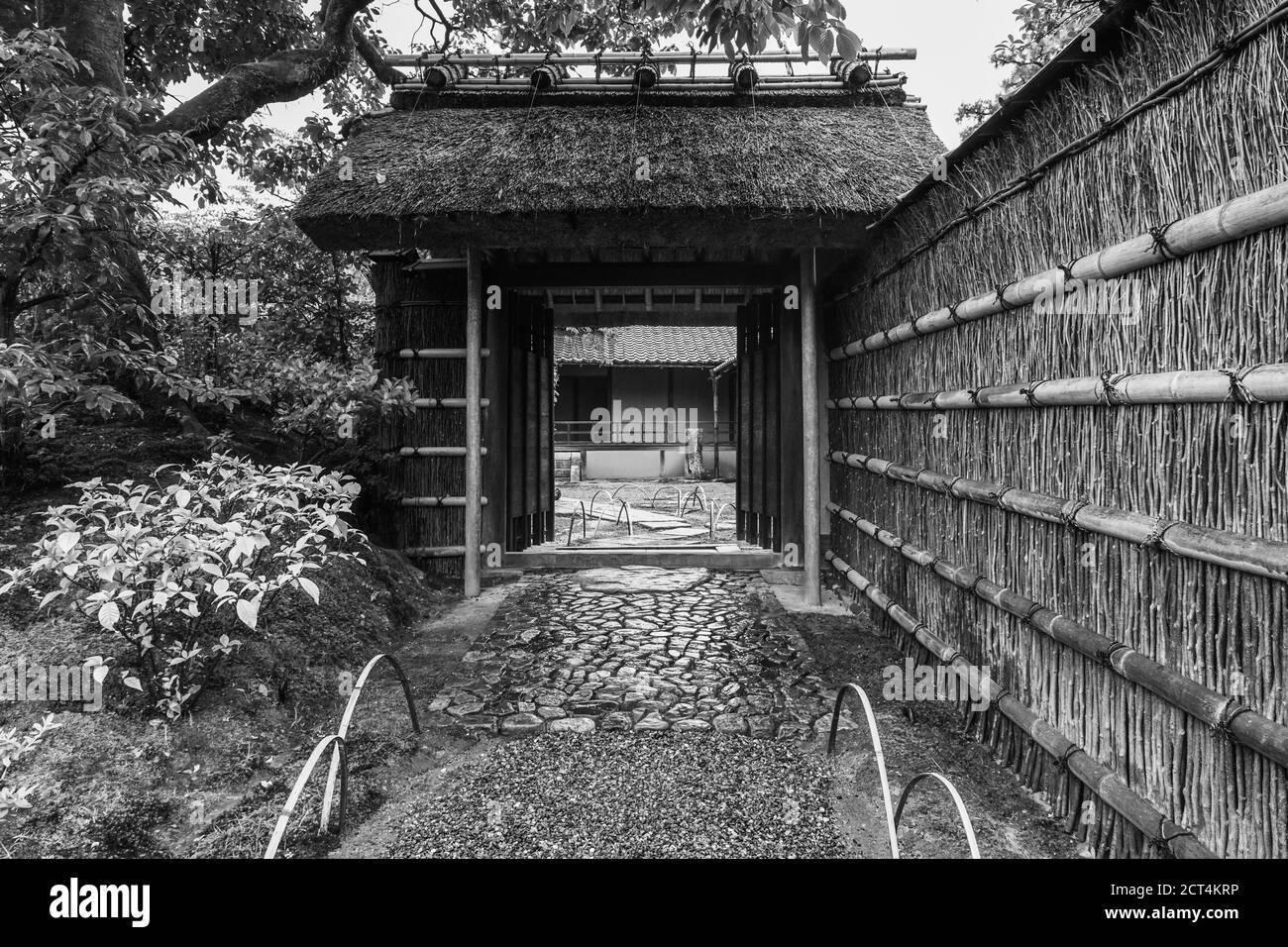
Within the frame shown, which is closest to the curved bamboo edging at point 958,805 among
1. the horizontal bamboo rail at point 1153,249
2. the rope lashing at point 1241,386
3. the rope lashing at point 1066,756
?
the rope lashing at point 1066,756

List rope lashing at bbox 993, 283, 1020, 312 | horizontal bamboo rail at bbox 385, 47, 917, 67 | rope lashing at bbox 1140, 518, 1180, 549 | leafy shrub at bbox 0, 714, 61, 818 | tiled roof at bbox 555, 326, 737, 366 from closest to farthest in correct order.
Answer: rope lashing at bbox 1140, 518, 1180, 549 < leafy shrub at bbox 0, 714, 61, 818 < rope lashing at bbox 993, 283, 1020, 312 < horizontal bamboo rail at bbox 385, 47, 917, 67 < tiled roof at bbox 555, 326, 737, 366

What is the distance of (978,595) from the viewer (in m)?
3.17

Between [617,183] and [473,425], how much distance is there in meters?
2.34

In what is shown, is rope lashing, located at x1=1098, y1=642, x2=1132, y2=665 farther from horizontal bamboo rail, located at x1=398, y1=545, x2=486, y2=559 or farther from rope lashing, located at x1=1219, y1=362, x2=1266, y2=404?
horizontal bamboo rail, located at x1=398, y1=545, x2=486, y2=559

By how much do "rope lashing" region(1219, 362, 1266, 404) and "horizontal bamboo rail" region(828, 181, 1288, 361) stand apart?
346 millimetres

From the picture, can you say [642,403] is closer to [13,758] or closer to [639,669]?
[639,669]

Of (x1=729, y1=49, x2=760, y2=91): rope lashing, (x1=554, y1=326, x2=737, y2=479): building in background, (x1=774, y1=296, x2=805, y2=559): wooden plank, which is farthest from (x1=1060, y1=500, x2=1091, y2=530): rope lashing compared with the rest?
(x1=554, y1=326, x2=737, y2=479): building in background

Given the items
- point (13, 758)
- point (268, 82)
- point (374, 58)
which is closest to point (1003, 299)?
point (13, 758)

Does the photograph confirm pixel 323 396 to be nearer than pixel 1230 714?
No

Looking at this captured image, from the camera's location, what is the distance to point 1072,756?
2.38 metres

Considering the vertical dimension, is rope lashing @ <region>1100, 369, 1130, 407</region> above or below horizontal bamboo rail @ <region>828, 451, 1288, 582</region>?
above

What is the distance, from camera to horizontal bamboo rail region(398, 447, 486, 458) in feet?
21.1
